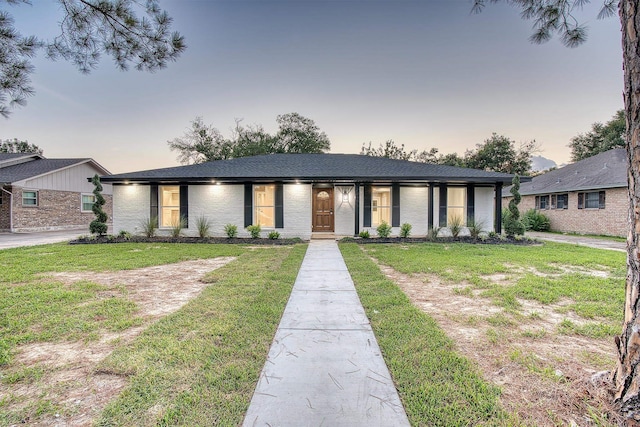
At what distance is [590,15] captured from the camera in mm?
3283

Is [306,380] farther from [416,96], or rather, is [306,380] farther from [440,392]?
[416,96]

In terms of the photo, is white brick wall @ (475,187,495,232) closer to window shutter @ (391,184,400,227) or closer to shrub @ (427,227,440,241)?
shrub @ (427,227,440,241)

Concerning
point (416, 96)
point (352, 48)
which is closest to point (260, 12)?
point (352, 48)

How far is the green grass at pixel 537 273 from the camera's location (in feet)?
11.9

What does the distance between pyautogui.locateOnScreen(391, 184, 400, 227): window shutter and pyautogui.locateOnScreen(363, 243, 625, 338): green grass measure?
2.49 metres

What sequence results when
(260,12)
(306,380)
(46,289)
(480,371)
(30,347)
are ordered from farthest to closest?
(260,12) → (46,289) → (30,347) → (480,371) → (306,380)

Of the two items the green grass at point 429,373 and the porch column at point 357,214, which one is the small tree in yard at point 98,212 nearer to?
the porch column at point 357,214

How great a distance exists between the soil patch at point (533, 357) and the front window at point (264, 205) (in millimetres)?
8112

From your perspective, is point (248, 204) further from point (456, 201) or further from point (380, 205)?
point (456, 201)

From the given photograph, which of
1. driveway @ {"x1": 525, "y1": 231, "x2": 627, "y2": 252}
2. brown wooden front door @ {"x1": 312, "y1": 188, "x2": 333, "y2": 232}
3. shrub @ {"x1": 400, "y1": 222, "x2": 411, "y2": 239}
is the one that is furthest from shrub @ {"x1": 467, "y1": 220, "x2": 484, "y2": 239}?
brown wooden front door @ {"x1": 312, "y1": 188, "x2": 333, "y2": 232}

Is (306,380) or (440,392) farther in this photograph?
(306,380)

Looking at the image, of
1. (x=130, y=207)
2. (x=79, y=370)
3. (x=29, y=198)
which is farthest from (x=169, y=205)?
(x=79, y=370)

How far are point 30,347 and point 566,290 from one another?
7018mm

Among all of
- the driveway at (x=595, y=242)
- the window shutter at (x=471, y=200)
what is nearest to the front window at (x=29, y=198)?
the window shutter at (x=471, y=200)
